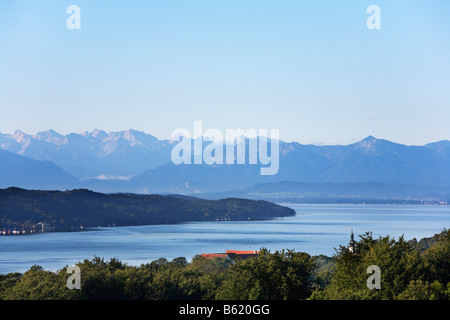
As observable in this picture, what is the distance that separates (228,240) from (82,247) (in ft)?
94.1

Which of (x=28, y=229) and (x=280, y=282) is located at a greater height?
(x=280, y=282)

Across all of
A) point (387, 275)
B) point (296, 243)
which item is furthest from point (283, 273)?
point (296, 243)

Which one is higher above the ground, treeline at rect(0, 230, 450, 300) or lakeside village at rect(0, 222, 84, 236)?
treeline at rect(0, 230, 450, 300)

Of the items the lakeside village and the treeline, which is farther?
the lakeside village

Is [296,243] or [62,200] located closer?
[296,243]

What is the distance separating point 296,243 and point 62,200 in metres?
104

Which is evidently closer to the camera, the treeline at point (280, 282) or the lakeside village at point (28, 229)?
the treeline at point (280, 282)

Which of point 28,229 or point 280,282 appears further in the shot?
point 28,229

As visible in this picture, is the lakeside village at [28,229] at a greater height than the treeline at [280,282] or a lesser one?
lesser

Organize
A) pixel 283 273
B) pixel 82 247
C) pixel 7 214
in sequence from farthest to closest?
1. pixel 7 214
2. pixel 82 247
3. pixel 283 273
